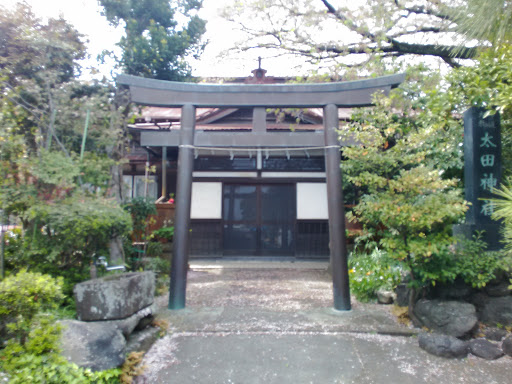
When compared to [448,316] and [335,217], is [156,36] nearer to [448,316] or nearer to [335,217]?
[335,217]

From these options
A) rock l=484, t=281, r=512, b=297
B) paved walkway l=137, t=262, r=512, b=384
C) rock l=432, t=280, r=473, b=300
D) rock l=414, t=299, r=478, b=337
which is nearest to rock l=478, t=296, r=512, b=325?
rock l=484, t=281, r=512, b=297

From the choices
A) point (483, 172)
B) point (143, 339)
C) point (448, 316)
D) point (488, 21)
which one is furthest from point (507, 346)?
point (143, 339)

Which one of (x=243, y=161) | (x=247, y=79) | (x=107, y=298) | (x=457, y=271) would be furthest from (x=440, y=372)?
(x=247, y=79)

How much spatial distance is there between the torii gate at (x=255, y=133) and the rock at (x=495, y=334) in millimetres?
1827

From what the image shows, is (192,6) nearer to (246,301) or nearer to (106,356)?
(246,301)

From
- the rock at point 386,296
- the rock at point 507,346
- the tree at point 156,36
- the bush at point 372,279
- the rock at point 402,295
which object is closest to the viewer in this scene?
the rock at point 507,346

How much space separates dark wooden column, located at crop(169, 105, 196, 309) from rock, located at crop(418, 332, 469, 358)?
11.3 feet

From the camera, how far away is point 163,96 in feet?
19.2

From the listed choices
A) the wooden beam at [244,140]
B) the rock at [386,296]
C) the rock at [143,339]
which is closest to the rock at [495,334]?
the rock at [386,296]

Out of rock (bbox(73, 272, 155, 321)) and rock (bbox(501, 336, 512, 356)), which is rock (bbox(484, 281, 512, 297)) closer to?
rock (bbox(501, 336, 512, 356))

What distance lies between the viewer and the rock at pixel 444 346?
4078mm

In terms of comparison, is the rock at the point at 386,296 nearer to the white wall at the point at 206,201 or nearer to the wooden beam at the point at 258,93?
the wooden beam at the point at 258,93

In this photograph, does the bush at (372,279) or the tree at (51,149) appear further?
the bush at (372,279)

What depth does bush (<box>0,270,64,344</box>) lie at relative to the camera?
2734mm
